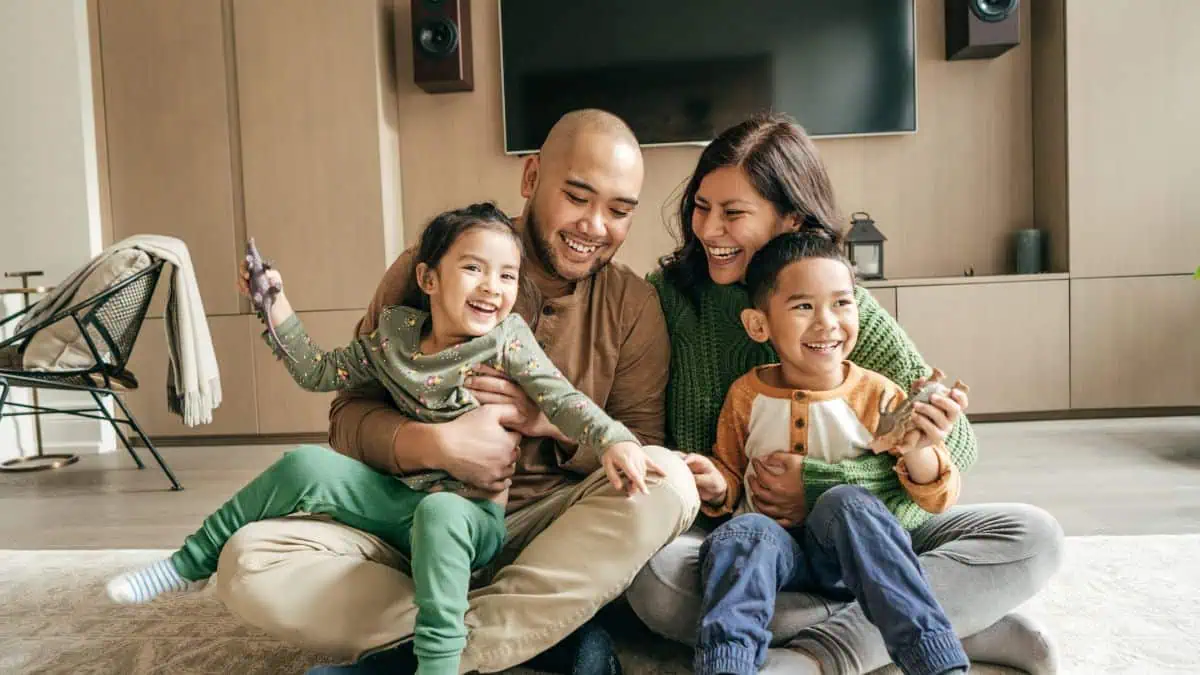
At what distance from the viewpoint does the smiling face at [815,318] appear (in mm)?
1401

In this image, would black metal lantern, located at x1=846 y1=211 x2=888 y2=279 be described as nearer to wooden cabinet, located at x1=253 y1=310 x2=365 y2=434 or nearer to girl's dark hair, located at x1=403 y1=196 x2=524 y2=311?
wooden cabinet, located at x1=253 y1=310 x2=365 y2=434

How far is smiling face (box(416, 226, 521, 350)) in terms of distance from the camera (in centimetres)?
140

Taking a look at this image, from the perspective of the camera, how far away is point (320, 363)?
4.82 feet

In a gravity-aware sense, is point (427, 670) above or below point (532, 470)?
below

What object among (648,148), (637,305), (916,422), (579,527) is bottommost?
(579,527)

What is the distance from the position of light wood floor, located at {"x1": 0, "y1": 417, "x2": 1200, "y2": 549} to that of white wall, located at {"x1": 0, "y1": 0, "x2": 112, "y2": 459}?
788mm

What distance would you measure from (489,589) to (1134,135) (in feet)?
12.4

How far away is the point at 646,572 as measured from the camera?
4.43 feet

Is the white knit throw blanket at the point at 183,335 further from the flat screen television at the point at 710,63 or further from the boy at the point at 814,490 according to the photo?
the boy at the point at 814,490

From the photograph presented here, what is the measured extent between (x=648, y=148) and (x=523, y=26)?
2.67ft

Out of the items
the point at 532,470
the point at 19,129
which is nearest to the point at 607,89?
the point at 19,129

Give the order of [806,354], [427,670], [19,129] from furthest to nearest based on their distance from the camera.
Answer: [19,129], [806,354], [427,670]

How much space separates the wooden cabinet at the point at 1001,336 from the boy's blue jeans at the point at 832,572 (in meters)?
2.83

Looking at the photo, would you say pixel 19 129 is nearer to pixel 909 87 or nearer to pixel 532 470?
pixel 532 470
